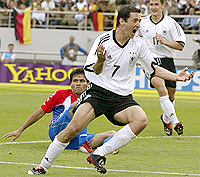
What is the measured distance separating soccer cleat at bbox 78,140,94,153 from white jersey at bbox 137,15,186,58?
324 cm

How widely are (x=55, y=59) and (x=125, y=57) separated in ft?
71.6

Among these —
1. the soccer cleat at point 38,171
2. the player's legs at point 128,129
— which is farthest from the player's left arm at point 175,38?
the soccer cleat at point 38,171

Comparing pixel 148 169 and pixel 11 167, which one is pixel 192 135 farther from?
pixel 11 167

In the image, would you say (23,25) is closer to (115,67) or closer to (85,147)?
(85,147)

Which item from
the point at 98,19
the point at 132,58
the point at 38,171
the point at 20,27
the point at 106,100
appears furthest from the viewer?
the point at 20,27

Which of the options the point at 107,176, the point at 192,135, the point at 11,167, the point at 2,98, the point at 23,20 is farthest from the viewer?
the point at 23,20

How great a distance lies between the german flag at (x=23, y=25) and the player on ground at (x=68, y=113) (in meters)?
21.4

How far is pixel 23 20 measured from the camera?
96.7ft

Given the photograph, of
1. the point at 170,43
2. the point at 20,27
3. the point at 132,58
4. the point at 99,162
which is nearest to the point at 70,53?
the point at 20,27

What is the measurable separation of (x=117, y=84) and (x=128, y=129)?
0.58 m

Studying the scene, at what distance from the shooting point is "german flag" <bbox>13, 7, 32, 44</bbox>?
96.2 ft

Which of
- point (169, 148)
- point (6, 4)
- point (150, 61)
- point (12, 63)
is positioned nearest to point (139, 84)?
point (12, 63)

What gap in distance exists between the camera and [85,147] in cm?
799

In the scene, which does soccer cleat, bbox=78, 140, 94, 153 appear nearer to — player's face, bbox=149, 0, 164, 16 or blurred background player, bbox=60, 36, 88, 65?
player's face, bbox=149, 0, 164, 16
